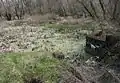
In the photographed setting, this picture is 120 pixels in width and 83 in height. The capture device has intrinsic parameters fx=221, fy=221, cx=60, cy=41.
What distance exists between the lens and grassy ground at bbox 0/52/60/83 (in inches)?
217

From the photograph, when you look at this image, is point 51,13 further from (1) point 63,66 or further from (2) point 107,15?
(1) point 63,66

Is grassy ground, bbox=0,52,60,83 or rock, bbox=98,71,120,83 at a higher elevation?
grassy ground, bbox=0,52,60,83

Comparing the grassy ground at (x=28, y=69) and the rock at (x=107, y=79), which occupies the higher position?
the grassy ground at (x=28, y=69)

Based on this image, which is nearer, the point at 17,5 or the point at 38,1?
the point at 17,5

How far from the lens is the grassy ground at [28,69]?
18.1 feet

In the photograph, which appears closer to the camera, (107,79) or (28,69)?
(28,69)

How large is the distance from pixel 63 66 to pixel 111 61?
2.81 m

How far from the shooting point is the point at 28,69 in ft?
19.5

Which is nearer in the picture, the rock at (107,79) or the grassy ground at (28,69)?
the grassy ground at (28,69)

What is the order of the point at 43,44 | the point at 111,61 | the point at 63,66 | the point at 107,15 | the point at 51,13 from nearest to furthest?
the point at 63,66
the point at 111,61
the point at 43,44
the point at 107,15
the point at 51,13

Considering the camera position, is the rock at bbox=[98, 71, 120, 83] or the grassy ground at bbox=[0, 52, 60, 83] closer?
the grassy ground at bbox=[0, 52, 60, 83]

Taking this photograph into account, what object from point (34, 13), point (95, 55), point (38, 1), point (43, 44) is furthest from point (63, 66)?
point (38, 1)

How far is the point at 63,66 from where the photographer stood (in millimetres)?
6227

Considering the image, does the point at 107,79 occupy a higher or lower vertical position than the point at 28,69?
lower
